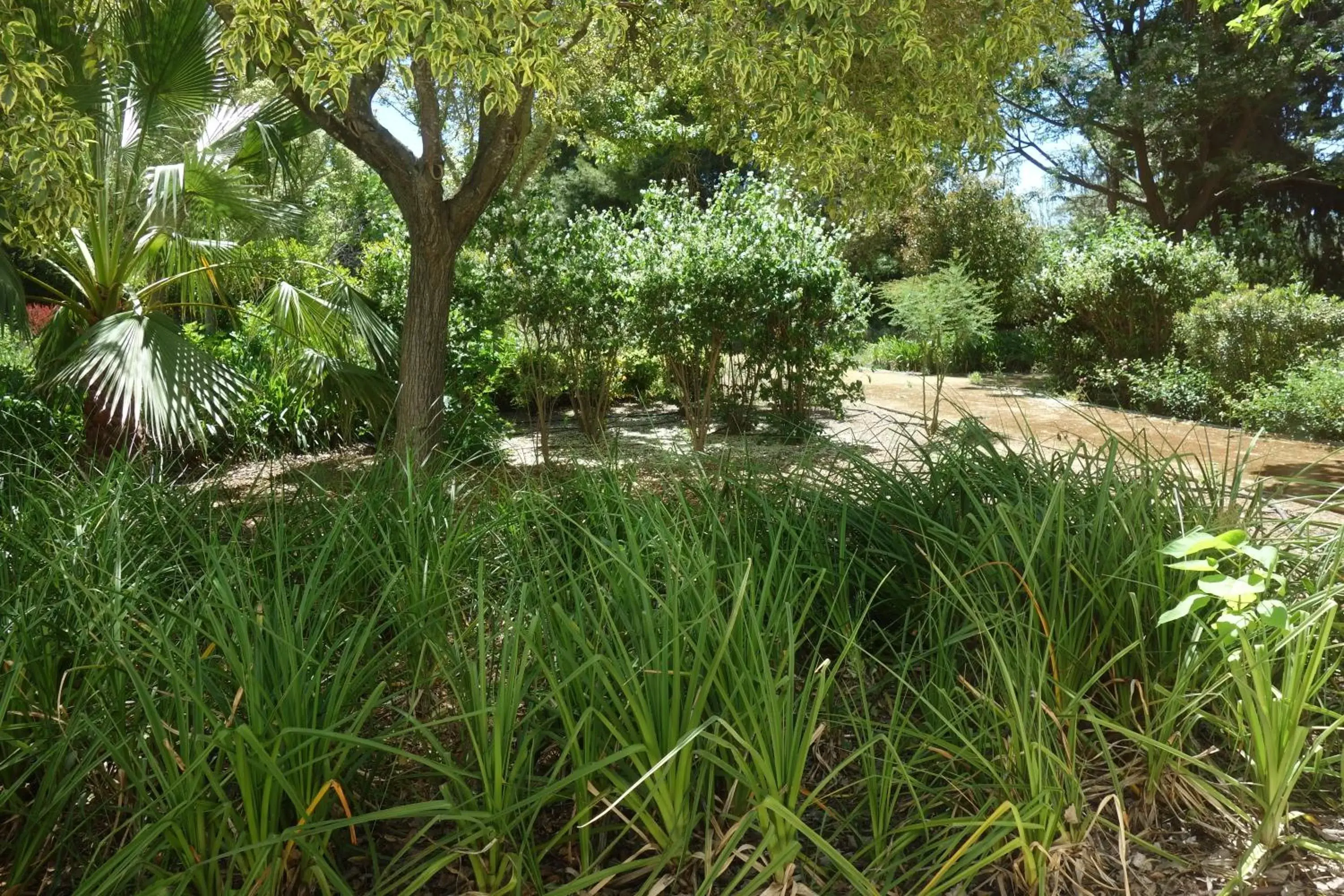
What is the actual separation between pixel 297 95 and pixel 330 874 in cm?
508

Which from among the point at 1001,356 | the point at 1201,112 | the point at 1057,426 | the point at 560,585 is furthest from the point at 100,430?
the point at 1201,112

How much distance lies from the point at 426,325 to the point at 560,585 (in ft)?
13.3

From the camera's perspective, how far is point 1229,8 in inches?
742

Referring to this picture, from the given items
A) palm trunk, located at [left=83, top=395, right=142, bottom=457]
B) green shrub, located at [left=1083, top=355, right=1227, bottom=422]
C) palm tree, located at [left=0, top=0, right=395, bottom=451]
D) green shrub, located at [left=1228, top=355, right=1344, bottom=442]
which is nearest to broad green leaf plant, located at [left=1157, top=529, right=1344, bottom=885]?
palm tree, located at [left=0, top=0, right=395, bottom=451]

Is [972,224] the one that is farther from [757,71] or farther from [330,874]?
[330,874]

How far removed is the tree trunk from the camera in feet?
21.2

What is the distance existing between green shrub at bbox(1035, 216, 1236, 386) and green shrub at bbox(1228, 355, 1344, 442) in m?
3.06

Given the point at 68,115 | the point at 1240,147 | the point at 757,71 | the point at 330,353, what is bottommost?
the point at 330,353

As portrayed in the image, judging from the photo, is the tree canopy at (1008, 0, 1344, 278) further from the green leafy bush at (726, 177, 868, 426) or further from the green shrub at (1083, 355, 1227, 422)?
the green leafy bush at (726, 177, 868, 426)

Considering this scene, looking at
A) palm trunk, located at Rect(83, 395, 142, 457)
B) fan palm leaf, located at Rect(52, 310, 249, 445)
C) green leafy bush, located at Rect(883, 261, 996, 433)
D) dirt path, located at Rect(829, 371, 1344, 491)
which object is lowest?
dirt path, located at Rect(829, 371, 1344, 491)

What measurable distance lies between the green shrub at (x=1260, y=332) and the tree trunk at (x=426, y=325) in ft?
34.0

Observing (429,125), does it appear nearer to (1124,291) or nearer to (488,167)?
(488,167)

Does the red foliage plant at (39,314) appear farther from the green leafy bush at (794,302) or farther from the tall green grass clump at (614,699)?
the tall green grass clump at (614,699)

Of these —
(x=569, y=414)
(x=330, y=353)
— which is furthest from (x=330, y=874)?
(x=569, y=414)
